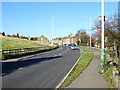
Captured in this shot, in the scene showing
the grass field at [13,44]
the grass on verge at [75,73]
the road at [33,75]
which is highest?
the grass field at [13,44]

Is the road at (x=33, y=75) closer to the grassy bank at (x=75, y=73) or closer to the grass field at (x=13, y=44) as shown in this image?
the grassy bank at (x=75, y=73)

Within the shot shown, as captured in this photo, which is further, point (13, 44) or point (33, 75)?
point (13, 44)

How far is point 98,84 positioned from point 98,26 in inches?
897

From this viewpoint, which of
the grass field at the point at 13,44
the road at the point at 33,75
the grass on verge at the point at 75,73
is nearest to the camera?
the grass on verge at the point at 75,73

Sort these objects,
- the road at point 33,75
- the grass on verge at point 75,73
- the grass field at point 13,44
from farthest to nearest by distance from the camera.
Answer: the grass field at point 13,44 < the road at point 33,75 < the grass on verge at point 75,73

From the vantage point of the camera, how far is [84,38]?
8881 cm

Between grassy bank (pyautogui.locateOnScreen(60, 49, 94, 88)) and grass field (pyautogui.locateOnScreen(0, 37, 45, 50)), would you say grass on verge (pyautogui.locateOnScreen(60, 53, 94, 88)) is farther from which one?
grass field (pyautogui.locateOnScreen(0, 37, 45, 50))

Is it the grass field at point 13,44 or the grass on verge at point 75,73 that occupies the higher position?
the grass field at point 13,44

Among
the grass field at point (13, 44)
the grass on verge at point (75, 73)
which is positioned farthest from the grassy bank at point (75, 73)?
the grass field at point (13, 44)

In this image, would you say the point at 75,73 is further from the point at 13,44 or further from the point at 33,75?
the point at 13,44

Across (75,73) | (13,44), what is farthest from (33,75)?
(13,44)

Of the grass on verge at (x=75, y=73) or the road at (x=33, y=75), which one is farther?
the road at (x=33, y=75)

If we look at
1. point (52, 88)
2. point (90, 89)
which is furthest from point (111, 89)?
point (52, 88)

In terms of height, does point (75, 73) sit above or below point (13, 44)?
below
